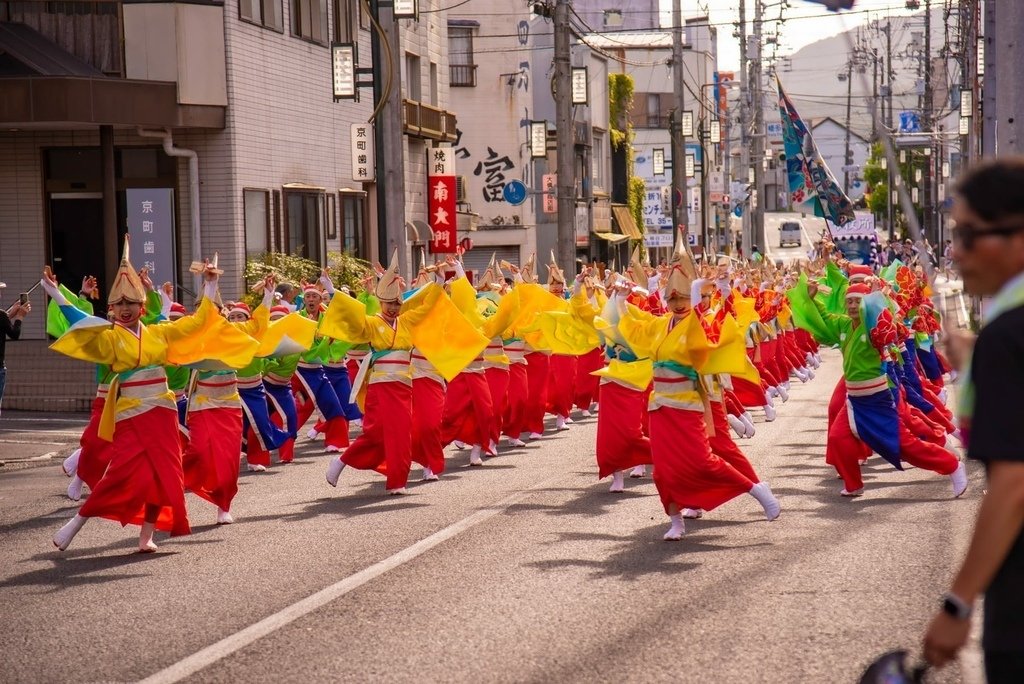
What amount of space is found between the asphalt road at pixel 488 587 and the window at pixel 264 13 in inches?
546

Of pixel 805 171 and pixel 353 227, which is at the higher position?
pixel 805 171

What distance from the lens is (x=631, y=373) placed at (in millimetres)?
11430

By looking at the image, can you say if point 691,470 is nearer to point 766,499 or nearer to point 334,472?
point 766,499

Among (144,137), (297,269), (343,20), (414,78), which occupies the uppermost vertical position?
(343,20)

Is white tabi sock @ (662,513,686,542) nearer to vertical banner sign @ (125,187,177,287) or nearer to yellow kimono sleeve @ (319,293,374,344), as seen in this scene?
yellow kimono sleeve @ (319,293,374,344)

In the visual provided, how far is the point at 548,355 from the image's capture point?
53.6ft

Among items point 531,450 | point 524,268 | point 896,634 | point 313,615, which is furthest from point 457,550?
point 524,268

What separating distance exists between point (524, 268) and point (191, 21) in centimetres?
981

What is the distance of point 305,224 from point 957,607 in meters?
24.8

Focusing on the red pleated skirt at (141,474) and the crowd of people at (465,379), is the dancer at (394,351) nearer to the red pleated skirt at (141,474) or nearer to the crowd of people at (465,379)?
the crowd of people at (465,379)

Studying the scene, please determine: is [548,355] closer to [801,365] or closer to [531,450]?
[531,450]

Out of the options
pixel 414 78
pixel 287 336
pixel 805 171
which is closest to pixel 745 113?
pixel 414 78

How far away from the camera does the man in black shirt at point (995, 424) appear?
10.0ft

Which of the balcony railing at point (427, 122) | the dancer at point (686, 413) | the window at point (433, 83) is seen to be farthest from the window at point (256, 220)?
the dancer at point (686, 413)
